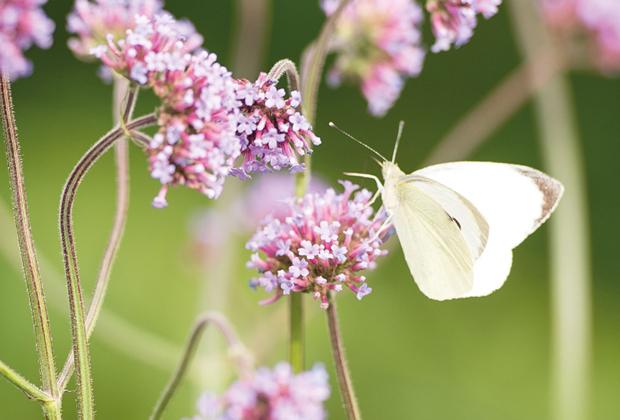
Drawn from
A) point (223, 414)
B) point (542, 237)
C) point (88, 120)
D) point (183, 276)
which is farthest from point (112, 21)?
point (542, 237)

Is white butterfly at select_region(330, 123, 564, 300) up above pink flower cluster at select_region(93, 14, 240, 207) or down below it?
above

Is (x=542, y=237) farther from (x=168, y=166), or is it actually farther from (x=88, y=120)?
(x=168, y=166)

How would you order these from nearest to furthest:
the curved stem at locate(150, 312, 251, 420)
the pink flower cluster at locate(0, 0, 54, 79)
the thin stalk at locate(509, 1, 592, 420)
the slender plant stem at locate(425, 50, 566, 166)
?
the pink flower cluster at locate(0, 0, 54, 79), the curved stem at locate(150, 312, 251, 420), the thin stalk at locate(509, 1, 592, 420), the slender plant stem at locate(425, 50, 566, 166)

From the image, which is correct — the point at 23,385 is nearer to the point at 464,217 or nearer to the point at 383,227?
the point at 383,227

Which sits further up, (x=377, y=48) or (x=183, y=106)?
(x=377, y=48)

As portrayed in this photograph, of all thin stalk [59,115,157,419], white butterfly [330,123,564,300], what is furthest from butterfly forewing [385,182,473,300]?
thin stalk [59,115,157,419]

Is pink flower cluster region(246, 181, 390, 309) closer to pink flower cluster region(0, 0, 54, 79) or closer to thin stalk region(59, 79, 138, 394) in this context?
thin stalk region(59, 79, 138, 394)

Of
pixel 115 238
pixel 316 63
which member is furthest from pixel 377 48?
pixel 115 238
